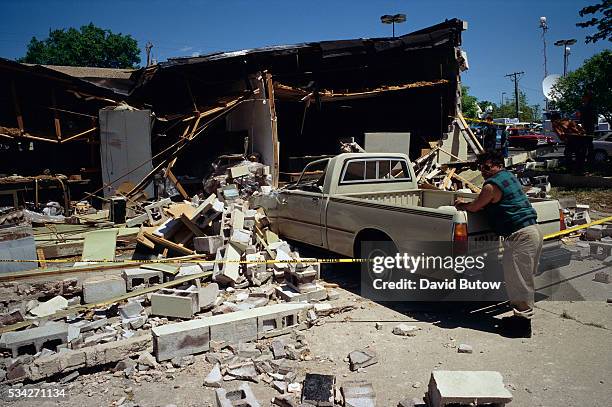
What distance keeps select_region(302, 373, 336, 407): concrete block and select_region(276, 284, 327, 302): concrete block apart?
1.86 meters

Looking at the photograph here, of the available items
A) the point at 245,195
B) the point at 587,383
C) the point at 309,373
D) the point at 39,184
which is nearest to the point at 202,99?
the point at 245,195

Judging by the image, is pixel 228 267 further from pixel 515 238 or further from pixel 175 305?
pixel 515 238

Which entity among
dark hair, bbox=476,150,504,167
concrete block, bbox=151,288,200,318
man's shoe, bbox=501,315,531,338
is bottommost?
man's shoe, bbox=501,315,531,338

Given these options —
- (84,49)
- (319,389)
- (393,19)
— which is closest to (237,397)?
(319,389)

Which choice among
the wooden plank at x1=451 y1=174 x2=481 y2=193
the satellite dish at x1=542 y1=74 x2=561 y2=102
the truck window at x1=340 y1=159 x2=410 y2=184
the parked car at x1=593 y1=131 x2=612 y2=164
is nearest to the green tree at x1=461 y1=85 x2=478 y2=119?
the satellite dish at x1=542 y1=74 x2=561 y2=102

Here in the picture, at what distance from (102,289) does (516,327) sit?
5004 millimetres

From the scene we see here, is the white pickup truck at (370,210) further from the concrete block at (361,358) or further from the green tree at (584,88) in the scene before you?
the green tree at (584,88)

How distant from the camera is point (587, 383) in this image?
3859mm

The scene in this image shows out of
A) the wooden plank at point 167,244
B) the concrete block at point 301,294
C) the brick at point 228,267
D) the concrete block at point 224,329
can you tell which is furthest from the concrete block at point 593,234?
the wooden plank at point 167,244

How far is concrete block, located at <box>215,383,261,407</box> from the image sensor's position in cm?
345

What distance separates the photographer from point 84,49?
1857 inches

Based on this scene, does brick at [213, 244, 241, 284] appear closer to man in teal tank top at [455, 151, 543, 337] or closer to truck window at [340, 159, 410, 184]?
truck window at [340, 159, 410, 184]

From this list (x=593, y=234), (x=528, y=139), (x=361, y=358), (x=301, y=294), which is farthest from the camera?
(x=528, y=139)

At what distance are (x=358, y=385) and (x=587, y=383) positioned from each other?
1981 mm
